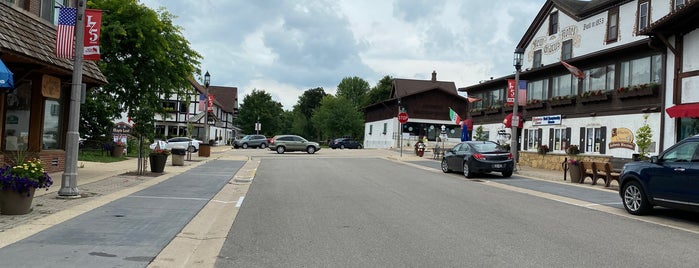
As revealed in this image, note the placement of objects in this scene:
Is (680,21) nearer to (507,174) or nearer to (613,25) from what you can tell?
(507,174)

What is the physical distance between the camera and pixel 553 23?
35312 millimetres

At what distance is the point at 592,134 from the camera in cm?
2686

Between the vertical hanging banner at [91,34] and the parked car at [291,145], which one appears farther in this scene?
the parked car at [291,145]

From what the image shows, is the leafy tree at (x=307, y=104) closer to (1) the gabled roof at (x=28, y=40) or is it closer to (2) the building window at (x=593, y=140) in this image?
(2) the building window at (x=593, y=140)

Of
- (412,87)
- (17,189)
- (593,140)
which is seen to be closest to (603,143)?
(593,140)

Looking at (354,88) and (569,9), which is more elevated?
(354,88)

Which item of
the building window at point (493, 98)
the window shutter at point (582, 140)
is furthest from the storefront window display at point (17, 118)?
the building window at point (493, 98)

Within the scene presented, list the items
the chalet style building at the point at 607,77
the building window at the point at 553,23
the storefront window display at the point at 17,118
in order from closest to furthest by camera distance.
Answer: the storefront window display at the point at 17,118 → the chalet style building at the point at 607,77 → the building window at the point at 553,23

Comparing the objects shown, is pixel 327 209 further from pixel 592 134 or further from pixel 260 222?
pixel 592 134

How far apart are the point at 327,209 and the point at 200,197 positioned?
3.26 meters

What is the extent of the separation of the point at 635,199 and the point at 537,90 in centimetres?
2380

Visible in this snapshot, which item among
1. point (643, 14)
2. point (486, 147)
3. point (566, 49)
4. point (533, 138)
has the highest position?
point (643, 14)

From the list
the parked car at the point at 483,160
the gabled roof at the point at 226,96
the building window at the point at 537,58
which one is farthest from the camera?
the gabled roof at the point at 226,96

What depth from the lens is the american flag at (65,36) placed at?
1131 cm
